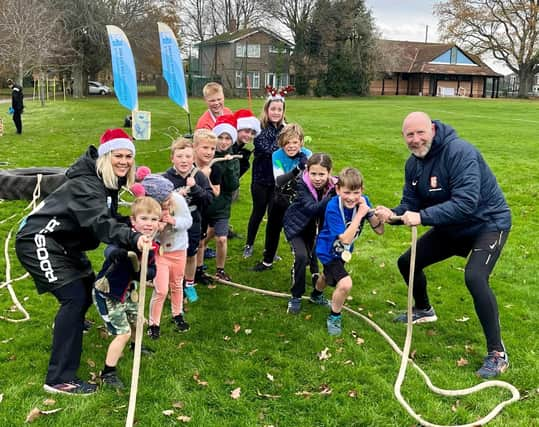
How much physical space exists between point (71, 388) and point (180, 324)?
134cm

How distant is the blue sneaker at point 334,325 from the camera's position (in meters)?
5.28

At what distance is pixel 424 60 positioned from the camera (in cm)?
6769

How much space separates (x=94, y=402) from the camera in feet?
13.4

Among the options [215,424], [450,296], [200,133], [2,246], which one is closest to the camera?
[215,424]

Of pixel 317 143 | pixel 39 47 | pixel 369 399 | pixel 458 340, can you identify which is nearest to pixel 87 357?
pixel 369 399

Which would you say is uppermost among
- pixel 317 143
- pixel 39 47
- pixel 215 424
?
pixel 39 47

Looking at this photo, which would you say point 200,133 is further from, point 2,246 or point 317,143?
point 317,143

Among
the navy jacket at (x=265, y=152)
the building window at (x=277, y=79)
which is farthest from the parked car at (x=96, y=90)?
the navy jacket at (x=265, y=152)

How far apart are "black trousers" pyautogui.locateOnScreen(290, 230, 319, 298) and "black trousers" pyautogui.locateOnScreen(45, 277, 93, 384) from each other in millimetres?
2119

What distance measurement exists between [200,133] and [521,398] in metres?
3.76

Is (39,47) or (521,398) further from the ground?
(39,47)

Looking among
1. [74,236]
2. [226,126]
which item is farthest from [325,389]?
[226,126]

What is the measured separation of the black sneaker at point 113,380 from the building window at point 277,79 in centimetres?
5422

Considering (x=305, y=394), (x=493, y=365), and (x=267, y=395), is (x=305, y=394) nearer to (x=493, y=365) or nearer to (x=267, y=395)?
(x=267, y=395)
